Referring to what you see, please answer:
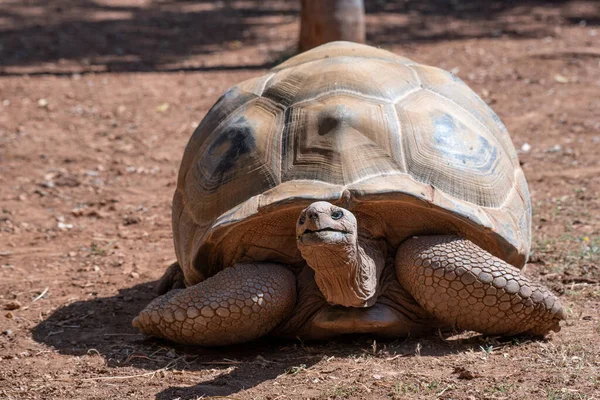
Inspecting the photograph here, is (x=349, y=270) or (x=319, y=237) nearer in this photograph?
(x=319, y=237)

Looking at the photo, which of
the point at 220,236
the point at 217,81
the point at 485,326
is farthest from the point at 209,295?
the point at 217,81

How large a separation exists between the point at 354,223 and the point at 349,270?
0.21 m

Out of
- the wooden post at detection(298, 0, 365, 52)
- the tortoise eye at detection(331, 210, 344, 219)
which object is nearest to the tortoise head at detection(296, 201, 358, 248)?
the tortoise eye at detection(331, 210, 344, 219)

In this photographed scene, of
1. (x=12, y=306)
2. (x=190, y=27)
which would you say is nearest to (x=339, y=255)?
(x=12, y=306)

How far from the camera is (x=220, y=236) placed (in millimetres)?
3766

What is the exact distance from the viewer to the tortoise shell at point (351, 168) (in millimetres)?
3607

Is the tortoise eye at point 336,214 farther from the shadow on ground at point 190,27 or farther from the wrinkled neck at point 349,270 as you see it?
the shadow on ground at point 190,27

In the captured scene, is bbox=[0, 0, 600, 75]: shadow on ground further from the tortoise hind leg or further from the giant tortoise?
the giant tortoise

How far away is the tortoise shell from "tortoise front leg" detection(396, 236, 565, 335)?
0.51 feet

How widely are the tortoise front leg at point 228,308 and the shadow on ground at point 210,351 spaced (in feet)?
0.31

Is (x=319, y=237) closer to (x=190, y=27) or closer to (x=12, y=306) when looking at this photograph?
(x=12, y=306)

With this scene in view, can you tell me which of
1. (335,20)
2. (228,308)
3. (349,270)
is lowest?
(228,308)

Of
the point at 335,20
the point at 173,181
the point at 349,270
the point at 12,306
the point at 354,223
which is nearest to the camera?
the point at 354,223

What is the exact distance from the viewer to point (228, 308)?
11.9 feet
